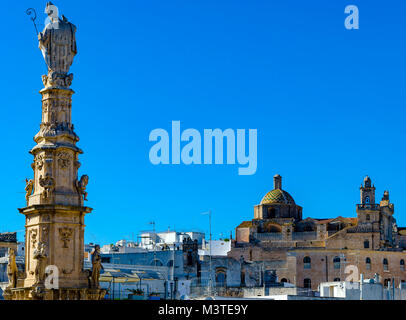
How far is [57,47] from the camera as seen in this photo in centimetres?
2133

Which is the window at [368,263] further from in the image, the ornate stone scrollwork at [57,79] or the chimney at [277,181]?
the ornate stone scrollwork at [57,79]

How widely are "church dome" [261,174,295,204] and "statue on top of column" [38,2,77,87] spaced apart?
61193mm

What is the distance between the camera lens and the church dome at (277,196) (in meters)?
81.6

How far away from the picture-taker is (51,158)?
67.7ft

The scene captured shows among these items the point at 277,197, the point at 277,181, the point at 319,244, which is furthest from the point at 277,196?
the point at 319,244

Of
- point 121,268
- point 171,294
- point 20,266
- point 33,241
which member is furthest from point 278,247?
point 33,241

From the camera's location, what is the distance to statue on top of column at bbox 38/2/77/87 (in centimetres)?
2112

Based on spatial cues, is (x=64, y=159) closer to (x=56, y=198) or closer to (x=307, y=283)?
(x=56, y=198)

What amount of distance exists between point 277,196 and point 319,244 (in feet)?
22.6

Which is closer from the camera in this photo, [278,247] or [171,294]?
[171,294]
